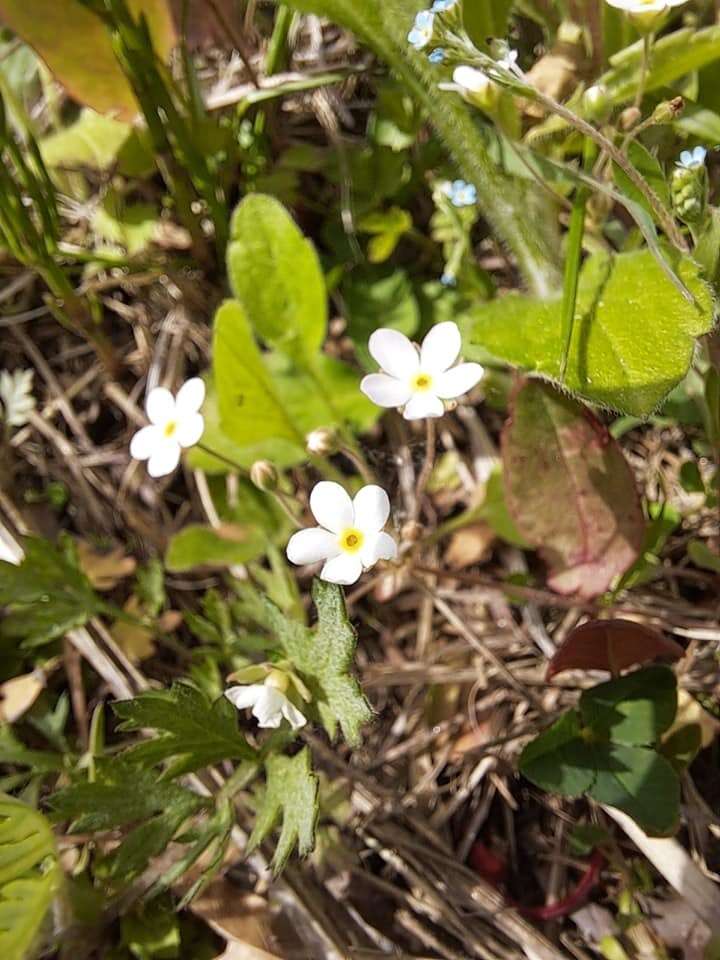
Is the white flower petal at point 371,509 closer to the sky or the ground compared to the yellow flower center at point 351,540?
closer to the sky

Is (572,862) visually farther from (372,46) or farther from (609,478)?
(372,46)

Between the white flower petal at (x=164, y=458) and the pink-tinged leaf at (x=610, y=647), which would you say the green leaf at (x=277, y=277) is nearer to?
the white flower petal at (x=164, y=458)

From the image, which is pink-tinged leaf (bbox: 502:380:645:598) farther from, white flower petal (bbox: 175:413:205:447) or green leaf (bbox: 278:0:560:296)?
white flower petal (bbox: 175:413:205:447)

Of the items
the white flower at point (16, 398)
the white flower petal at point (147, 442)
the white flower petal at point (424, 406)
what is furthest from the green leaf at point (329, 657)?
the white flower at point (16, 398)

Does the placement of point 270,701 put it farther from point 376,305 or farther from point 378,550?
point 376,305

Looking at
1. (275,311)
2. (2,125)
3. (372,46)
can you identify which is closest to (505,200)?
(372,46)

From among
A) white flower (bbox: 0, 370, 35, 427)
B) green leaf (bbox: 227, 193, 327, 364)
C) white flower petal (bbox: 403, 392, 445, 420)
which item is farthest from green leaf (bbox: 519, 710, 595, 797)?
white flower (bbox: 0, 370, 35, 427)

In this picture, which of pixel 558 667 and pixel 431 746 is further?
pixel 431 746
